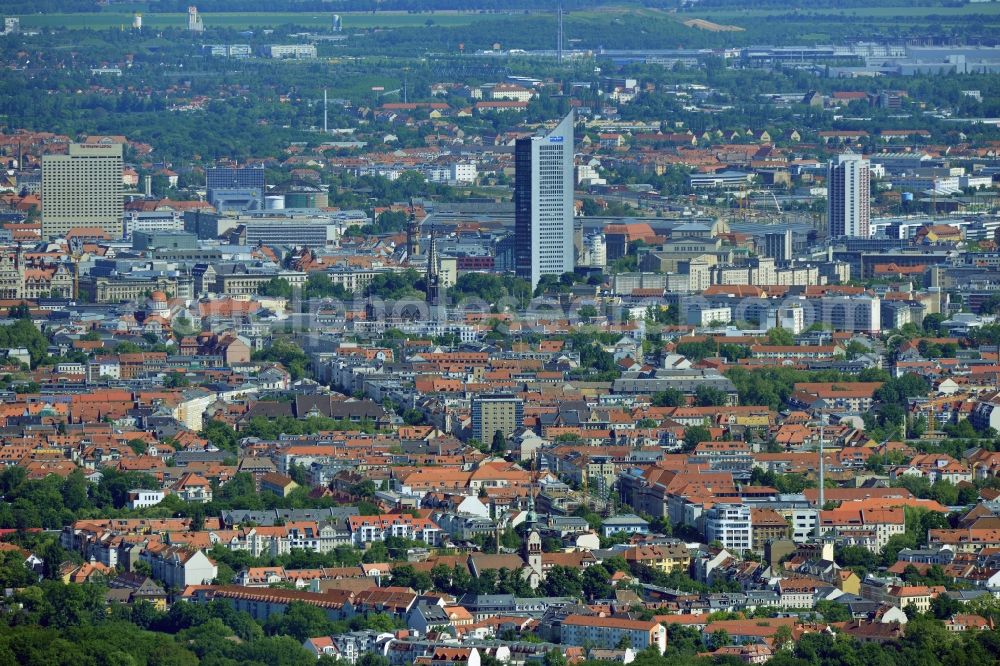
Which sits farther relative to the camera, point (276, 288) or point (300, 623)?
point (276, 288)

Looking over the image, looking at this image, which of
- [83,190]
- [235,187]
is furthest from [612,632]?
[235,187]

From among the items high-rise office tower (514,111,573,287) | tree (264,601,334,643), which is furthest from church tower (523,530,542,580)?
high-rise office tower (514,111,573,287)

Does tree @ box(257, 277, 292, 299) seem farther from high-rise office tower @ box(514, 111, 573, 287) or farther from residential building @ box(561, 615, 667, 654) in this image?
residential building @ box(561, 615, 667, 654)

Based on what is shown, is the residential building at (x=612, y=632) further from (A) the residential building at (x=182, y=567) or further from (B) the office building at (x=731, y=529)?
(B) the office building at (x=731, y=529)

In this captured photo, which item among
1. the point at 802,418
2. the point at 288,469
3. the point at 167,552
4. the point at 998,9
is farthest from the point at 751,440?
the point at 998,9

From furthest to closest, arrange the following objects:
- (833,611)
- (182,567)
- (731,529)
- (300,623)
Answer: (731,529)
(182,567)
(833,611)
(300,623)

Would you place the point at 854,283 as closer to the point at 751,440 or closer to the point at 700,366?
the point at 700,366

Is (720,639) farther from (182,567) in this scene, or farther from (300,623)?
(182,567)
